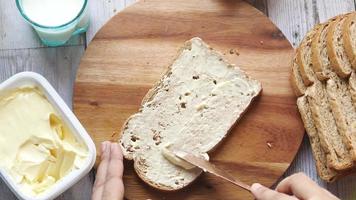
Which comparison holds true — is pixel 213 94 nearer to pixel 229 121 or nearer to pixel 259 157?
pixel 229 121

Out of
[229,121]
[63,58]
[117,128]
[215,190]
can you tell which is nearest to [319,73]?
[229,121]

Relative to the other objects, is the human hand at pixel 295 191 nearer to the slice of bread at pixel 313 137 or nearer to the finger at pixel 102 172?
the slice of bread at pixel 313 137

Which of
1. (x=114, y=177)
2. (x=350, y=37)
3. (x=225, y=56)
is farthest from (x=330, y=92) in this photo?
(x=114, y=177)

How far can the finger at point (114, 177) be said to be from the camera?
2129mm

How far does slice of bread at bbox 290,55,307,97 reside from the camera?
7.36 feet

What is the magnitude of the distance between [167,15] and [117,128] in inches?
16.5

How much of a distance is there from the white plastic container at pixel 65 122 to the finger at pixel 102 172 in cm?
8

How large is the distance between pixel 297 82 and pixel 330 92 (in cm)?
11

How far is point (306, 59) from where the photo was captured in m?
2.25

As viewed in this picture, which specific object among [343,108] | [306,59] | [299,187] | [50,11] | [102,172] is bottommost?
[102,172]

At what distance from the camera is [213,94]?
2.24 meters

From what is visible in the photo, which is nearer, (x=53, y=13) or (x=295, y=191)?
(x=295, y=191)

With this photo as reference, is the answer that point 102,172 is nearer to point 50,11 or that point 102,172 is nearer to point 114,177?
point 114,177

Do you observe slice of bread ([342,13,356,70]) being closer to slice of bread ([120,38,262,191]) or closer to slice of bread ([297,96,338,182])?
slice of bread ([297,96,338,182])
